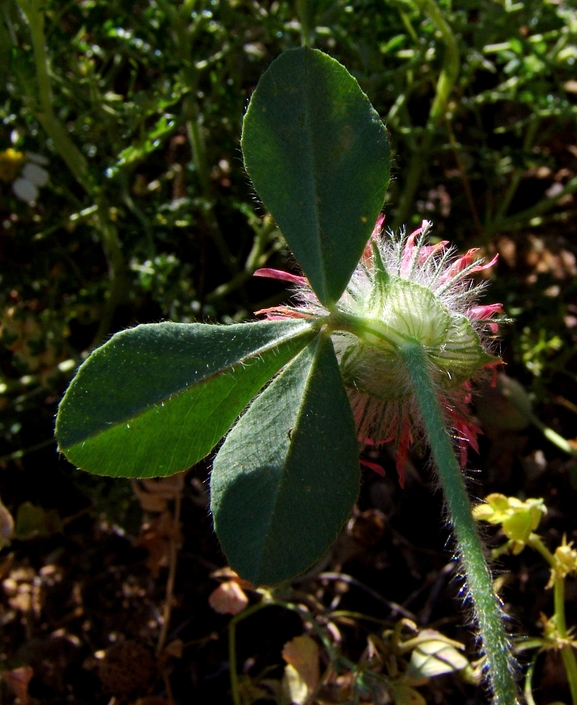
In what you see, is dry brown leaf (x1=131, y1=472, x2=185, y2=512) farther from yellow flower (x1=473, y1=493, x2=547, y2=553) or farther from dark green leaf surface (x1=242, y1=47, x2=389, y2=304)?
dark green leaf surface (x1=242, y1=47, x2=389, y2=304)

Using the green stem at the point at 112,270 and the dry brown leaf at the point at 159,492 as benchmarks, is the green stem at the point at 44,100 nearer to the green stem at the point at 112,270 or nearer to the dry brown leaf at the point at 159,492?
the green stem at the point at 112,270

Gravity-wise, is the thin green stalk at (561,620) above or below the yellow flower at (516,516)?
below

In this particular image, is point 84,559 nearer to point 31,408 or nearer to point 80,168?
point 31,408

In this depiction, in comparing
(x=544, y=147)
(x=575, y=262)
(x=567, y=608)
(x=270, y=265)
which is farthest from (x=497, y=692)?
(x=544, y=147)

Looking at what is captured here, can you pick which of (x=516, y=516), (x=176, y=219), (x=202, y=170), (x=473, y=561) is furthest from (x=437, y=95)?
(x=473, y=561)

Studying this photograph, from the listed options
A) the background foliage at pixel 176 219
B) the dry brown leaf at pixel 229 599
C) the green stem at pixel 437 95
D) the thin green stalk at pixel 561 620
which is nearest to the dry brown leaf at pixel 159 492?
the background foliage at pixel 176 219

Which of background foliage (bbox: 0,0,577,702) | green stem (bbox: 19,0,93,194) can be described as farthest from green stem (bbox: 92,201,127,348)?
green stem (bbox: 19,0,93,194)
